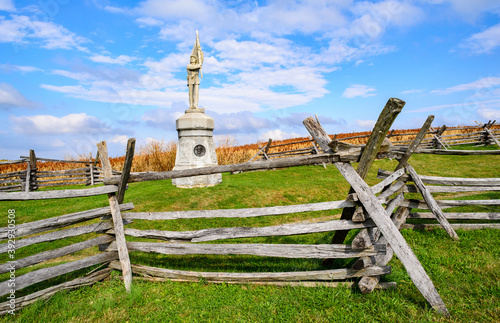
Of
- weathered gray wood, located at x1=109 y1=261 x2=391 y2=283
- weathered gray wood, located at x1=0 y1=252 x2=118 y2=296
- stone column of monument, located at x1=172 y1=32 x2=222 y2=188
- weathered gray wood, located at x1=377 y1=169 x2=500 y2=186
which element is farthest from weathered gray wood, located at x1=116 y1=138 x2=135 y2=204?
stone column of monument, located at x1=172 y1=32 x2=222 y2=188

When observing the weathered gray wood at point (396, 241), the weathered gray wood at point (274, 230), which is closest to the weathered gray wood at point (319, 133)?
the weathered gray wood at point (396, 241)

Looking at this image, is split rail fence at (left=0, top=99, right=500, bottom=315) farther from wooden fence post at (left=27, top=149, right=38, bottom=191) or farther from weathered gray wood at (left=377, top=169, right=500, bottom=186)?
wooden fence post at (left=27, top=149, right=38, bottom=191)

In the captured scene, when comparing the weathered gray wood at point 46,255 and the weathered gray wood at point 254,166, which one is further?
the weathered gray wood at point 254,166

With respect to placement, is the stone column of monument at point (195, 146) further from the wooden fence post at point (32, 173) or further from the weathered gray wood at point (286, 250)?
the wooden fence post at point (32, 173)

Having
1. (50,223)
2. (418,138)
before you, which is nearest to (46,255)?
(50,223)

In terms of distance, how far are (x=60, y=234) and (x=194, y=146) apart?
6516 millimetres

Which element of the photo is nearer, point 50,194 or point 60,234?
point 50,194

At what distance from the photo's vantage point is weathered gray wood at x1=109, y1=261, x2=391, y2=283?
3668 mm

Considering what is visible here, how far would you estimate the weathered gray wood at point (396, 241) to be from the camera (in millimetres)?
3350

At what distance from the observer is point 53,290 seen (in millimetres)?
3865

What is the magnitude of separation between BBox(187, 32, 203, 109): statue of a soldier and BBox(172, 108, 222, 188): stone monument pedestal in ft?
2.29

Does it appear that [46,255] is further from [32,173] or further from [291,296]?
[32,173]

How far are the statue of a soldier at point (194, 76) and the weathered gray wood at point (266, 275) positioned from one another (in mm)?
7667

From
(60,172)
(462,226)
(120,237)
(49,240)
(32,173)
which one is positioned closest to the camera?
(49,240)
